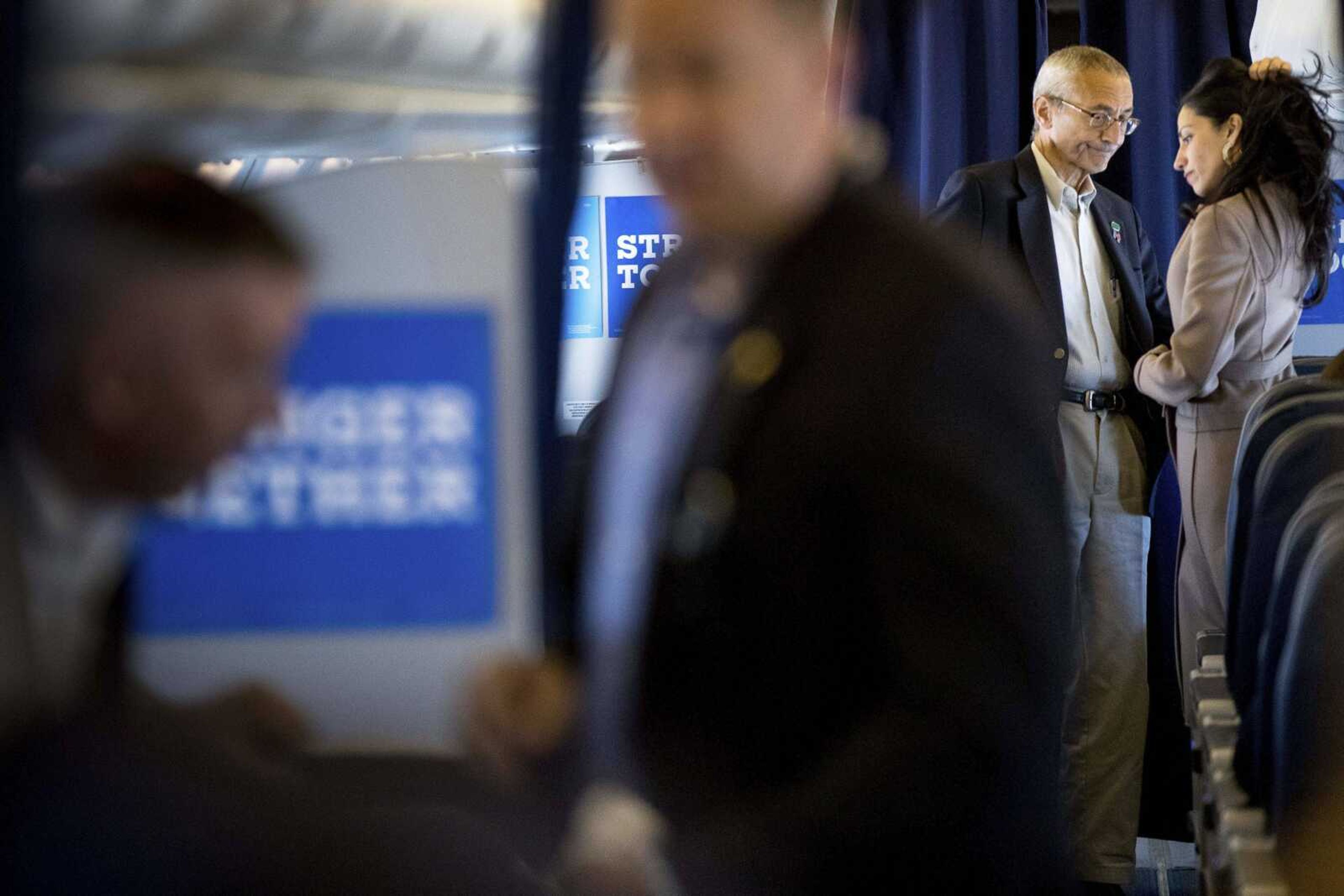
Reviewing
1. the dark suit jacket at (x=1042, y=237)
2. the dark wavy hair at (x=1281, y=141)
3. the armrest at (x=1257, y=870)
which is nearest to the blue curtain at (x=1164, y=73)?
the dark suit jacket at (x=1042, y=237)

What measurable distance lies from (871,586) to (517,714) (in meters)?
0.23

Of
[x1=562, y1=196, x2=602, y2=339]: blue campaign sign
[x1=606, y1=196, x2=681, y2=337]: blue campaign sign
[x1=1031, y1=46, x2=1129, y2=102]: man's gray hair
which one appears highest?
[x1=1031, y1=46, x2=1129, y2=102]: man's gray hair

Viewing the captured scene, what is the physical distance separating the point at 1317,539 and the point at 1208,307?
149 centimetres

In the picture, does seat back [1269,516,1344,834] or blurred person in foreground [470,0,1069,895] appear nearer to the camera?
blurred person in foreground [470,0,1069,895]

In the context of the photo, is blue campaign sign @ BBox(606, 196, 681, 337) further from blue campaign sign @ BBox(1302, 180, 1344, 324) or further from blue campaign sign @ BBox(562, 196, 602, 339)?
blue campaign sign @ BBox(1302, 180, 1344, 324)

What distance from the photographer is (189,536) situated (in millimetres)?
302

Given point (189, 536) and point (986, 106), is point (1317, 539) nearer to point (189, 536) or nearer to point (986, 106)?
point (189, 536)

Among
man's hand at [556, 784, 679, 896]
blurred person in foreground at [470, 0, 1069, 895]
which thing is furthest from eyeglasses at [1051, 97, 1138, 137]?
man's hand at [556, 784, 679, 896]

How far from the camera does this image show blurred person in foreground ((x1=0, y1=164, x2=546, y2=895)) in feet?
0.94

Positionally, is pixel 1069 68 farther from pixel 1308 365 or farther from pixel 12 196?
pixel 12 196

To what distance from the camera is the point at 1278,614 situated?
3.42ft

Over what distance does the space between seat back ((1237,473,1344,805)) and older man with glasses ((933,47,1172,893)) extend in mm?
1262

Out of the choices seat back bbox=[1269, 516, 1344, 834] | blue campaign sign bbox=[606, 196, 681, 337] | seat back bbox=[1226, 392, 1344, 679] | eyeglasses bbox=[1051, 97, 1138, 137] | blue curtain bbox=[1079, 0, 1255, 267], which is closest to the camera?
blue campaign sign bbox=[606, 196, 681, 337]

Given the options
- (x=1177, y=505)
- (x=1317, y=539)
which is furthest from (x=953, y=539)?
(x=1177, y=505)
